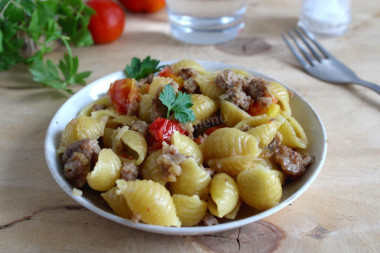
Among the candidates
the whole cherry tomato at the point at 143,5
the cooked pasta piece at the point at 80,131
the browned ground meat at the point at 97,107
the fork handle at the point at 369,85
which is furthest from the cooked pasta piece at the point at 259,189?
the whole cherry tomato at the point at 143,5

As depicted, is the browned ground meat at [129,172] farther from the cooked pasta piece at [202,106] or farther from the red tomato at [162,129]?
the cooked pasta piece at [202,106]

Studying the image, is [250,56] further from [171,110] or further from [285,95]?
[171,110]

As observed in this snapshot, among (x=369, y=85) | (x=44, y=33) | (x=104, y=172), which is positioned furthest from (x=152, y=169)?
(x=369, y=85)

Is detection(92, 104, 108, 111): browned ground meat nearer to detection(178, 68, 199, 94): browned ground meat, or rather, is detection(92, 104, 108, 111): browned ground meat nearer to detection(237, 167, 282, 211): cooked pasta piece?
detection(178, 68, 199, 94): browned ground meat

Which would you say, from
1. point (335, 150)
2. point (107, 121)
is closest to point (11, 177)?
point (107, 121)

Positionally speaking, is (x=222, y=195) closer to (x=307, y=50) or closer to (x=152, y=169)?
(x=152, y=169)

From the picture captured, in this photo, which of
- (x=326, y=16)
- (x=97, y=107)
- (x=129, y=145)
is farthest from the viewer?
(x=326, y=16)
